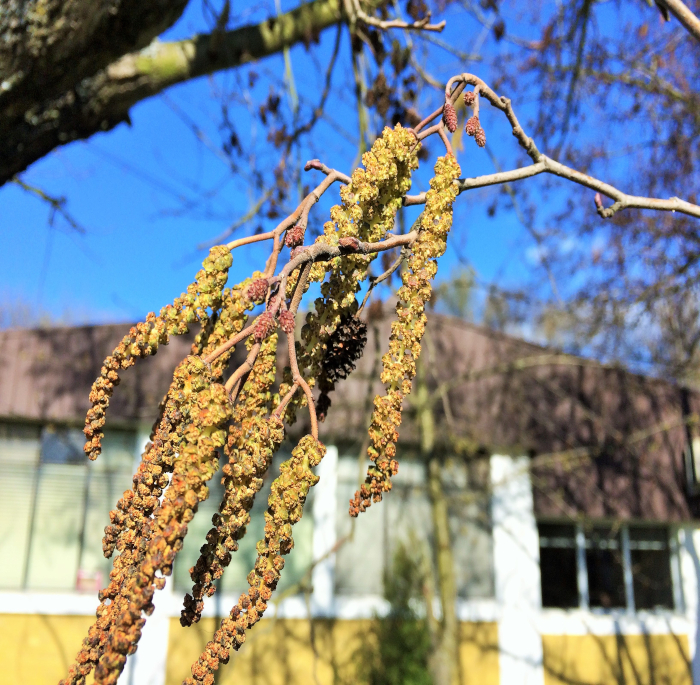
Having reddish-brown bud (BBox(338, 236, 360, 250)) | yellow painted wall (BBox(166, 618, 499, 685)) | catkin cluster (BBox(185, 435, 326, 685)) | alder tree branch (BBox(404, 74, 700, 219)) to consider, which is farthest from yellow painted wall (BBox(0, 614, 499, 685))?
reddish-brown bud (BBox(338, 236, 360, 250))

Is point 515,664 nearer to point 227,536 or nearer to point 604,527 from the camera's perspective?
point 604,527

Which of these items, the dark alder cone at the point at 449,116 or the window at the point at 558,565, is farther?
the window at the point at 558,565

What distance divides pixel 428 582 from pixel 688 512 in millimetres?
4641

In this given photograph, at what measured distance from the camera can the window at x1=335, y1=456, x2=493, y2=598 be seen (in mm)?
8031

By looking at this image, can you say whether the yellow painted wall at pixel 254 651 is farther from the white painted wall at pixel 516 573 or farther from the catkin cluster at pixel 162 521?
the catkin cluster at pixel 162 521

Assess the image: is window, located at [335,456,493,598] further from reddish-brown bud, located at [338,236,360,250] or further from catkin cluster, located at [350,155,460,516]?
reddish-brown bud, located at [338,236,360,250]

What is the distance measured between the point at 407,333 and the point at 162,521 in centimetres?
51

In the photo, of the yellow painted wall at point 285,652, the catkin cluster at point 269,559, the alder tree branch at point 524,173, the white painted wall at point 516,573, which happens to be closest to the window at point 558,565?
the white painted wall at point 516,573

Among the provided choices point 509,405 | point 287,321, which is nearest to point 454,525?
point 509,405

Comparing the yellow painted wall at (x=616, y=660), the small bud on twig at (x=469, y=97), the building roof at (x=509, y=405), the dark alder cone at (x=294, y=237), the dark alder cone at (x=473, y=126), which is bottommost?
the yellow painted wall at (x=616, y=660)

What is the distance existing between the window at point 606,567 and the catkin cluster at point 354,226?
9.00 m

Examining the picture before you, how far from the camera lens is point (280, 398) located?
117 cm

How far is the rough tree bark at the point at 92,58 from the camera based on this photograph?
2250 mm

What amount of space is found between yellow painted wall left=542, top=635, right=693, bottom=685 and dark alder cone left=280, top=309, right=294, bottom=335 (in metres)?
8.94
